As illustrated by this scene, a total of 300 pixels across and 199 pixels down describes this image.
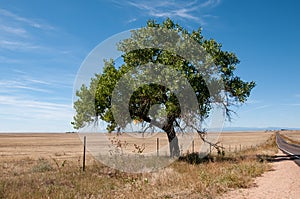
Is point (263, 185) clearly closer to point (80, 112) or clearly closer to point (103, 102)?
point (103, 102)

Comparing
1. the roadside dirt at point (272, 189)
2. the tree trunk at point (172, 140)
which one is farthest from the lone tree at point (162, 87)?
the roadside dirt at point (272, 189)

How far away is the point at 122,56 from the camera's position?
22.6 m

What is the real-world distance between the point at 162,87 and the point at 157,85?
42 cm

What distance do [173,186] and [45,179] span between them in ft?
21.3

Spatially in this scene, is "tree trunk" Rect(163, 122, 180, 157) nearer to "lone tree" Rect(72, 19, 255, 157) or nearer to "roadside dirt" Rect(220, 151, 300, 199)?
"lone tree" Rect(72, 19, 255, 157)

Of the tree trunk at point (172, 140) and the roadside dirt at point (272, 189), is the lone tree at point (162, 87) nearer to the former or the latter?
the tree trunk at point (172, 140)

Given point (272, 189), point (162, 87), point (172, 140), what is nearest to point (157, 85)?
point (162, 87)

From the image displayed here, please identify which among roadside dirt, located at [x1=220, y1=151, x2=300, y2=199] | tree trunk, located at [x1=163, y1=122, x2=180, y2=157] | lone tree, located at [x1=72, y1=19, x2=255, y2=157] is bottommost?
roadside dirt, located at [x1=220, y1=151, x2=300, y2=199]

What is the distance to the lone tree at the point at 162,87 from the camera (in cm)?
1981

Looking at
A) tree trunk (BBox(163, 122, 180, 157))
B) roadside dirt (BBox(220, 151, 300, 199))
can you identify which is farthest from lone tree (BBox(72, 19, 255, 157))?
roadside dirt (BBox(220, 151, 300, 199))

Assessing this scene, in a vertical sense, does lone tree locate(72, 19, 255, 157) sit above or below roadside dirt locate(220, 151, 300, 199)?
above

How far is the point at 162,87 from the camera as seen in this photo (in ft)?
65.6

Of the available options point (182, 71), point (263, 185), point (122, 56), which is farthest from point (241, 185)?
point (122, 56)

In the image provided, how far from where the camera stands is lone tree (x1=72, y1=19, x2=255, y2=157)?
780 inches
